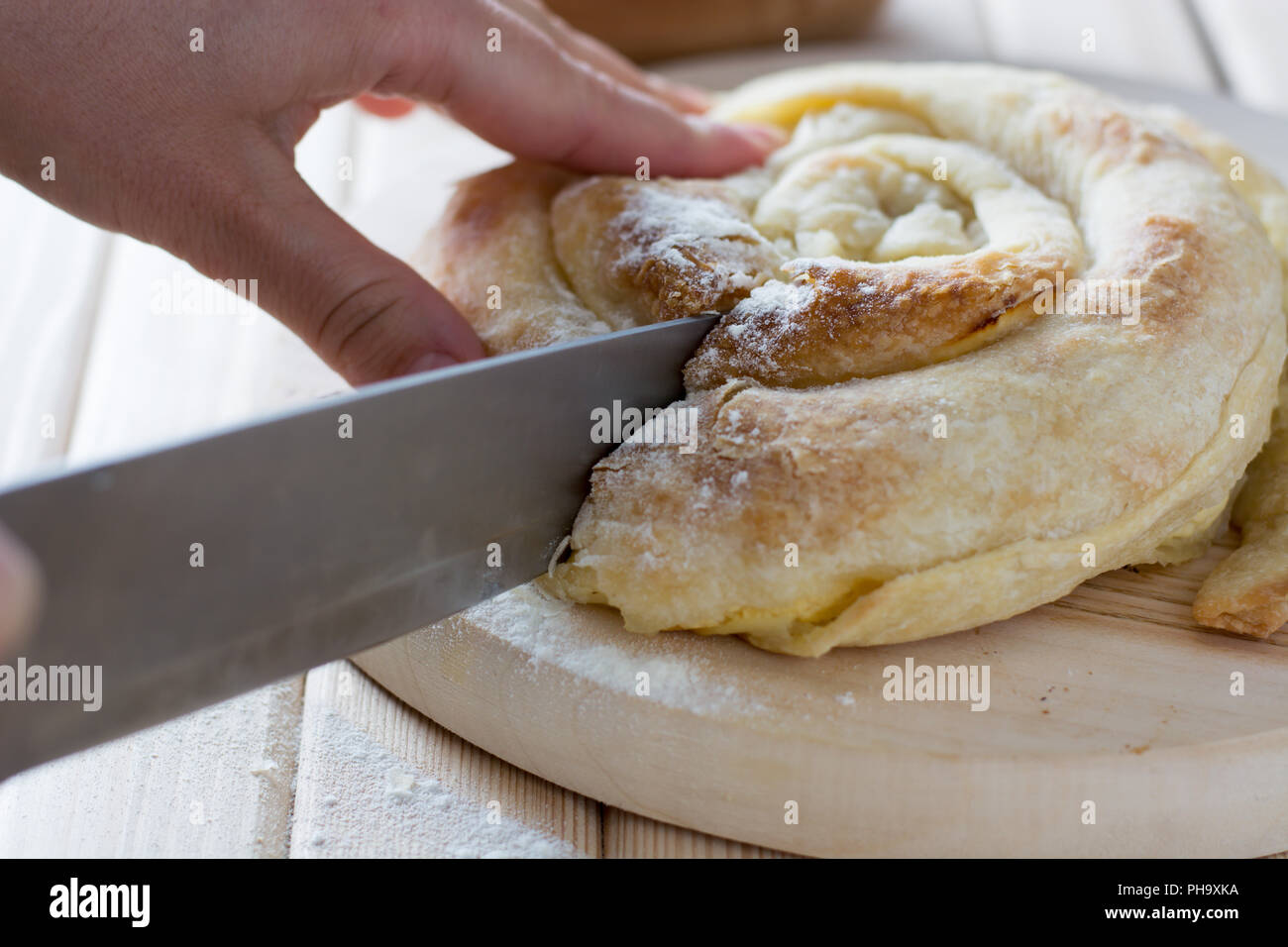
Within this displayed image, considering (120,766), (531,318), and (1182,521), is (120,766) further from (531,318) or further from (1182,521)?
(1182,521)

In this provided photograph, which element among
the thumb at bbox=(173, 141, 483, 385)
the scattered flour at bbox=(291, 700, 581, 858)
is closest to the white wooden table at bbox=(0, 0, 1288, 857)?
the scattered flour at bbox=(291, 700, 581, 858)

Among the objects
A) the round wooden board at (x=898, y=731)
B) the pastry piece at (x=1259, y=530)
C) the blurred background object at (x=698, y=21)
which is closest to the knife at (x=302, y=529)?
the round wooden board at (x=898, y=731)

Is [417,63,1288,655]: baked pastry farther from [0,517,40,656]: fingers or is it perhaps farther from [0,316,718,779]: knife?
[0,517,40,656]: fingers

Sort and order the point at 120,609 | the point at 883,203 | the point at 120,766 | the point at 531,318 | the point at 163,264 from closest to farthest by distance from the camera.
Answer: the point at 120,609, the point at 120,766, the point at 531,318, the point at 883,203, the point at 163,264

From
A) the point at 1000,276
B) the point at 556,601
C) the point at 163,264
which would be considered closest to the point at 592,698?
the point at 556,601

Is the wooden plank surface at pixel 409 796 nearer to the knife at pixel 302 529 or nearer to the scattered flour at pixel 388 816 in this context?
the scattered flour at pixel 388 816

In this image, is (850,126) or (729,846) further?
(850,126)
